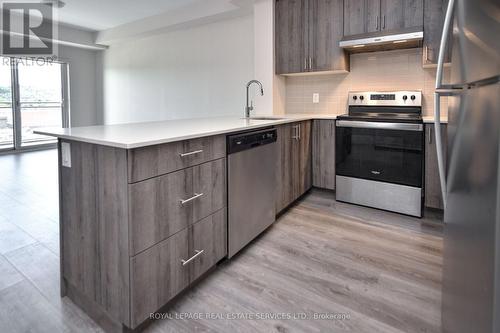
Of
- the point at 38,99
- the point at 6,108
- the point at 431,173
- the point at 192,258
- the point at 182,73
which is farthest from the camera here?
the point at 38,99

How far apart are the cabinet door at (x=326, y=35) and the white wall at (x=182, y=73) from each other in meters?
1.31

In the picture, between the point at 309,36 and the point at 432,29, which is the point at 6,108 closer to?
the point at 309,36

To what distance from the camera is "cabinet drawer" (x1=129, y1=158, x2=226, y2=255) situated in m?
1.36

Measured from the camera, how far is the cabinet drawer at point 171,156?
1.33 metres

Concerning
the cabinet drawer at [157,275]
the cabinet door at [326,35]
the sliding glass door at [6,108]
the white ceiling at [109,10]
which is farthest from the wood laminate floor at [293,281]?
the sliding glass door at [6,108]

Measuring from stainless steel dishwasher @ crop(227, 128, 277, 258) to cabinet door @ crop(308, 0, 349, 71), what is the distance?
1.43m

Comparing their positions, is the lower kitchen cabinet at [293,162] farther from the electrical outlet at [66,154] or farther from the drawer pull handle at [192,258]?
the electrical outlet at [66,154]

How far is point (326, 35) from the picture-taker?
344 cm

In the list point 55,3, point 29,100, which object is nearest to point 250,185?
point 55,3

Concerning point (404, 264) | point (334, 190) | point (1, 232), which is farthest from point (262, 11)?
point (1, 232)

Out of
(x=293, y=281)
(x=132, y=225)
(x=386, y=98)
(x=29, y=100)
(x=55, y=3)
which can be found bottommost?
(x=293, y=281)

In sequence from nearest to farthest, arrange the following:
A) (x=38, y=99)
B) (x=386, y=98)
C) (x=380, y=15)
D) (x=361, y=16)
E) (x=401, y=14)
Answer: (x=401, y=14)
(x=380, y=15)
(x=361, y=16)
(x=386, y=98)
(x=38, y=99)

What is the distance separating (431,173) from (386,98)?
96cm

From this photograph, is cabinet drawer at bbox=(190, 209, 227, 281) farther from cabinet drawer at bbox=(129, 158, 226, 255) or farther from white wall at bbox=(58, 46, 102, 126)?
white wall at bbox=(58, 46, 102, 126)
